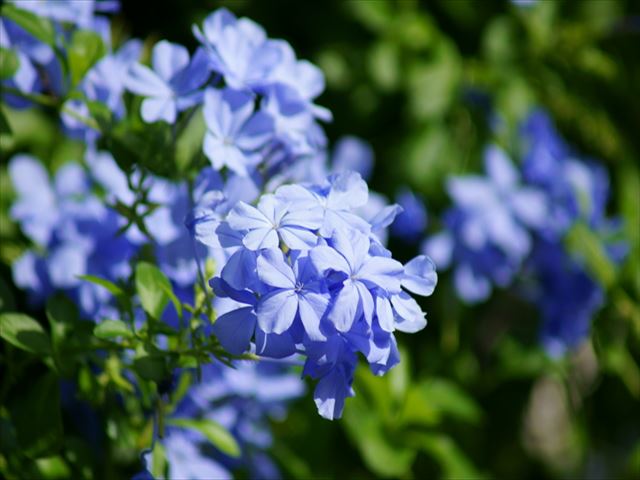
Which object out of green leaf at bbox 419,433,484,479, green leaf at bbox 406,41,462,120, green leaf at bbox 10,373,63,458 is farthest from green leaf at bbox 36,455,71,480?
green leaf at bbox 406,41,462,120

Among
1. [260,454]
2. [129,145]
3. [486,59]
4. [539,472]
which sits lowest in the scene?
[539,472]

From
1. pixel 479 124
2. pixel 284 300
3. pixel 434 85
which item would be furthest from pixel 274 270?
pixel 479 124

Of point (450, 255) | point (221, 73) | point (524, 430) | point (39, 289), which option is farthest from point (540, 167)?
point (39, 289)

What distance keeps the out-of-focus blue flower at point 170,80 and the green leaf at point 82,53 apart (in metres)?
0.08

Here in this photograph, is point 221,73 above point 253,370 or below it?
above

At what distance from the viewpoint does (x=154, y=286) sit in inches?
39.2

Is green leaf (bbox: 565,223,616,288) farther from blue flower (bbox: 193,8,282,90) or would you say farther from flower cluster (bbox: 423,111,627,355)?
blue flower (bbox: 193,8,282,90)

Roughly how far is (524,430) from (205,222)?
1.45 metres

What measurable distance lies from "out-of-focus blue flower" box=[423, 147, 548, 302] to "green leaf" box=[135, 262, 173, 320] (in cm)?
79

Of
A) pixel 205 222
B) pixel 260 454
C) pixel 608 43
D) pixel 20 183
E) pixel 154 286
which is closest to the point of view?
pixel 205 222

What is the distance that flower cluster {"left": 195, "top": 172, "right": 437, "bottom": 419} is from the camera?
0.82 m

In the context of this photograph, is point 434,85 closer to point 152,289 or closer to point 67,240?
point 67,240

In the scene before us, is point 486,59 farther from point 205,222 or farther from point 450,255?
point 205,222

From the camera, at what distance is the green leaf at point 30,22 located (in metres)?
1.08
